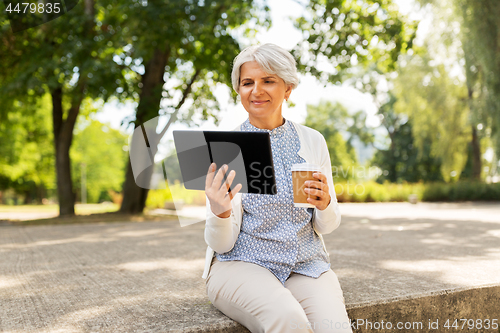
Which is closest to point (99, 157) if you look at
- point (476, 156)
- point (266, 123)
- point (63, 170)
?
point (63, 170)

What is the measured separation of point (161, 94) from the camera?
9828 millimetres

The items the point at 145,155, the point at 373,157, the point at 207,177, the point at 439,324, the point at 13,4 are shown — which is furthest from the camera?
the point at 373,157

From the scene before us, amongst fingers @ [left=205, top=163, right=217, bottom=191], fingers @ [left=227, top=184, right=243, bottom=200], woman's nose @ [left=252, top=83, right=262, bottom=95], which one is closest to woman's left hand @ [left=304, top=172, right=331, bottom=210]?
fingers @ [left=227, top=184, right=243, bottom=200]

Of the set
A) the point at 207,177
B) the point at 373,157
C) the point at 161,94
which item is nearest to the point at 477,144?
the point at 373,157

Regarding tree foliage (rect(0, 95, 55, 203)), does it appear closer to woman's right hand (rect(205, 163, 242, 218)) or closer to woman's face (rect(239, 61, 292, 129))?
woman's face (rect(239, 61, 292, 129))

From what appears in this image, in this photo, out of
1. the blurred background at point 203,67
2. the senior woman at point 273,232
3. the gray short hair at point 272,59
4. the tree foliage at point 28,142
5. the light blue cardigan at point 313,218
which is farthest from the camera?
the tree foliage at point 28,142

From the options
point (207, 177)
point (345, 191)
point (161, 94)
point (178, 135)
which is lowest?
point (345, 191)

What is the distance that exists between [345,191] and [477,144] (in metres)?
7.57

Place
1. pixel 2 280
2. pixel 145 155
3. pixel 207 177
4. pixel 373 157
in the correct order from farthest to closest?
pixel 373 157
pixel 145 155
pixel 2 280
pixel 207 177

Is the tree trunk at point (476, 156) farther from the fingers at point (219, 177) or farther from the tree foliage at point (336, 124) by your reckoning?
the fingers at point (219, 177)

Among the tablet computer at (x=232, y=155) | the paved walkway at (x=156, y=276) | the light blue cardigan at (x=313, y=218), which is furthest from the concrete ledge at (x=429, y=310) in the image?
the tablet computer at (x=232, y=155)

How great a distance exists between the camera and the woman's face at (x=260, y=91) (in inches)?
82.7

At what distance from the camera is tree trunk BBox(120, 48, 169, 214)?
9.63 meters

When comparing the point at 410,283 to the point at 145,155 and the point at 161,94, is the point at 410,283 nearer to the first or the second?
the point at 145,155
